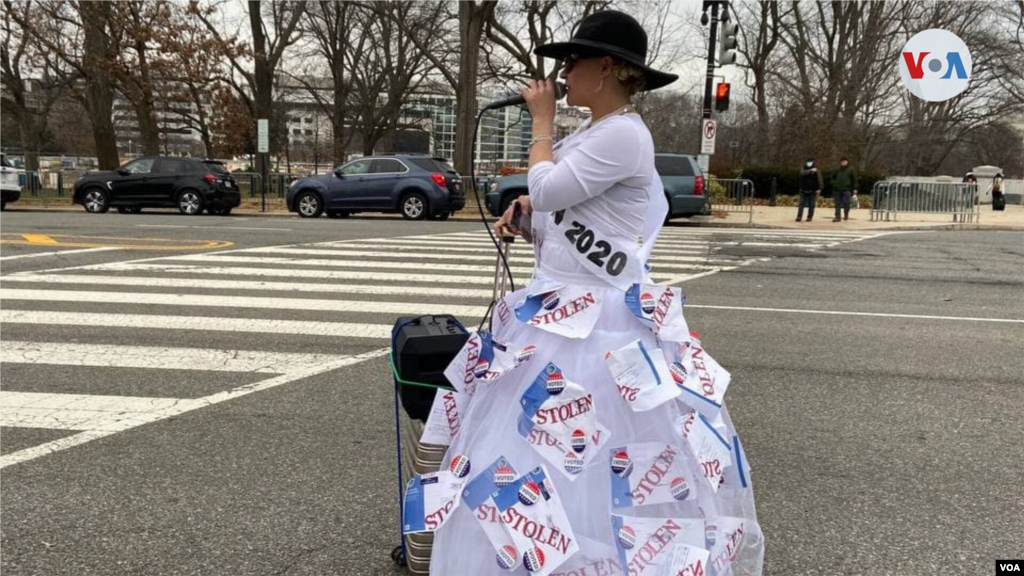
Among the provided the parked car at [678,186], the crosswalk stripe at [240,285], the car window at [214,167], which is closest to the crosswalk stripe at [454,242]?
the crosswalk stripe at [240,285]

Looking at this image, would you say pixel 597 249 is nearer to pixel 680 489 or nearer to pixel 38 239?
A: pixel 680 489

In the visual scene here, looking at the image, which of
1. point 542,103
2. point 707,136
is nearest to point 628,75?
point 542,103

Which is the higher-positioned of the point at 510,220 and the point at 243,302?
the point at 510,220

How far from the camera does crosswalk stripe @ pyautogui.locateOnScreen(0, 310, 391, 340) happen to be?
22.3 ft

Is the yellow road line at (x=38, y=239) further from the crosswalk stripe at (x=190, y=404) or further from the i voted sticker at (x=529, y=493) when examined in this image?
the i voted sticker at (x=529, y=493)

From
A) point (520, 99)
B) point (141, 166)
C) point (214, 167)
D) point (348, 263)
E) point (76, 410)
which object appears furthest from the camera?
point (214, 167)

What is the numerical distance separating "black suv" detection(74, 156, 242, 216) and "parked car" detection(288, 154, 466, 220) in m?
2.45

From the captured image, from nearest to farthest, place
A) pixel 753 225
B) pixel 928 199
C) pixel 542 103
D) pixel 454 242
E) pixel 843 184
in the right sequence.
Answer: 1. pixel 542 103
2. pixel 454 242
3. pixel 753 225
4. pixel 843 184
5. pixel 928 199

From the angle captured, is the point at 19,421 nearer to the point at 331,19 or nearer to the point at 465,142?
the point at 465,142

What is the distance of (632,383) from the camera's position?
2213mm

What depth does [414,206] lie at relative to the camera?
20.0 meters

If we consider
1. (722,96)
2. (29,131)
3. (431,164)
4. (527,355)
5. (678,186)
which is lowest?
(527,355)

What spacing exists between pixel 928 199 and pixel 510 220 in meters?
23.9

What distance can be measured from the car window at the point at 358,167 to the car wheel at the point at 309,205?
1.11m
